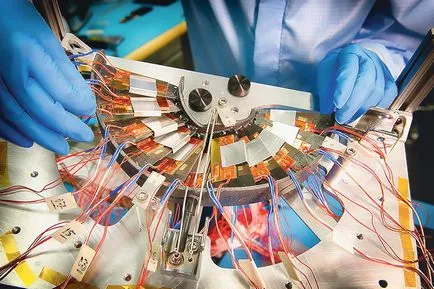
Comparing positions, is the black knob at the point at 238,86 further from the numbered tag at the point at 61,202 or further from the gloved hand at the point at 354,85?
the numbered tag at the point at 61,202

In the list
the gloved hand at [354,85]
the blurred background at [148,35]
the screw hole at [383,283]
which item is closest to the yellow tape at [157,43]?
the blurred background at [148,35]

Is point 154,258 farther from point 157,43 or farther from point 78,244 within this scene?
point 157,43

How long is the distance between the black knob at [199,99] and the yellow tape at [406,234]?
647 mm

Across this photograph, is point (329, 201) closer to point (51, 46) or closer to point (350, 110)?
point (350, 110)

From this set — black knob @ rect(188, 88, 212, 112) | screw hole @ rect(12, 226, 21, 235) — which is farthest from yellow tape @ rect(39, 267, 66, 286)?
black knob @ rect(188, 88, 212, 112)

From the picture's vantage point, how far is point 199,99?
43.3 inches

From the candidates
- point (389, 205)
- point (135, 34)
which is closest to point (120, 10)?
point (135, 34)

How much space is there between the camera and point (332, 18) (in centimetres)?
142

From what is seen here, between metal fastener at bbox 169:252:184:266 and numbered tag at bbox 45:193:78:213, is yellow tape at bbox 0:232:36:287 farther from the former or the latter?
metal fastener at bbox 169:252:184:266

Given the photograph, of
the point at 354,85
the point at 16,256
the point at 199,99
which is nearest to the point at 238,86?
the point at 199,99

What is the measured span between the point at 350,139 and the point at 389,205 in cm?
23

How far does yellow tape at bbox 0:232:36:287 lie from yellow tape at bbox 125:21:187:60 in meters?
1.33

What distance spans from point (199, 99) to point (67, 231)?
499 millimetres

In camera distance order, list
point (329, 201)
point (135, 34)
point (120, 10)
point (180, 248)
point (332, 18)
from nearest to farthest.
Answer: point (180, 248)
point (329, 201)
point (332, 18)
point (135, 34)
point (120, 10)
